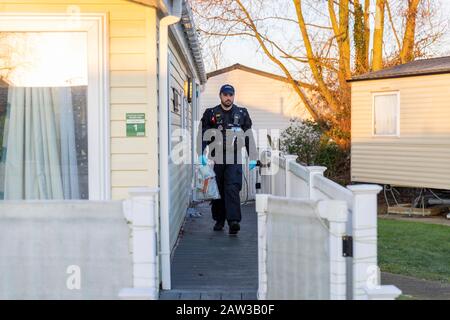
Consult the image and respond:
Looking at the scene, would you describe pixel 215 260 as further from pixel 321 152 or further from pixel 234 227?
pixel 321 152

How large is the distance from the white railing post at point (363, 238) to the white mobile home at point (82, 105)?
2.58 m

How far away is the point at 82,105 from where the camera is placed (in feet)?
19.0

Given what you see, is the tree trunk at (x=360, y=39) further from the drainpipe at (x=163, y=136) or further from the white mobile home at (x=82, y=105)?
the white mobile home at (x=82, y=105)

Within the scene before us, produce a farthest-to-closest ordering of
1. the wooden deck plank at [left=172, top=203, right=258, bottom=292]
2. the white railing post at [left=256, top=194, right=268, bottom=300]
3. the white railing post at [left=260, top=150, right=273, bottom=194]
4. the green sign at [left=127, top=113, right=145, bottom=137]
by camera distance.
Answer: the white railing post at [left=260, top=150, right=273, bottom=194] < the wooden deck plank at [left=172, top=203, right=258, bottom=292] < the green sign at [left=127, top=113, right=145, bottom=137] < the white railing post at [left=256, top=194, right=268, bottom=300]

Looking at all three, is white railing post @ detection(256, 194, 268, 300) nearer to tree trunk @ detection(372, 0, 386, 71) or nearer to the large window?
the large window

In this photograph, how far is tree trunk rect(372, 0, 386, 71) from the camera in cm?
2125

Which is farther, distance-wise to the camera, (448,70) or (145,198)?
(448,70)

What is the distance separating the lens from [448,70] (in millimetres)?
14898

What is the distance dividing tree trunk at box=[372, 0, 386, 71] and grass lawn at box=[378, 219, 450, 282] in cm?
882

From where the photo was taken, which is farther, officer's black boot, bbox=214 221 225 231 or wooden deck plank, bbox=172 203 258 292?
officer's black boot, bbox=214 221 225 231

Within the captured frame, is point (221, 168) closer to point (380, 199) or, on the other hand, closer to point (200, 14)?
point (380, 199)

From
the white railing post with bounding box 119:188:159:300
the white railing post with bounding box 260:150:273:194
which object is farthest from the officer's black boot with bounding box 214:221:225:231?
the white railing post with bounding box 119:188:159:300

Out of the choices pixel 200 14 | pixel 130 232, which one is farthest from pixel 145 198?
pixel 200 14
